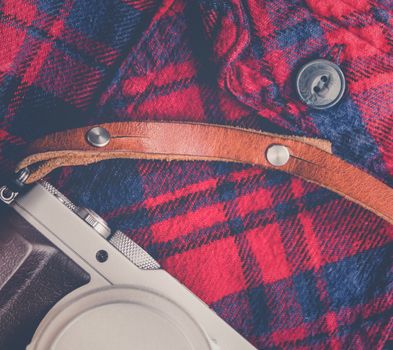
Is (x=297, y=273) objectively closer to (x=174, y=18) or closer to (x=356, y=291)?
(x=356, y=291)

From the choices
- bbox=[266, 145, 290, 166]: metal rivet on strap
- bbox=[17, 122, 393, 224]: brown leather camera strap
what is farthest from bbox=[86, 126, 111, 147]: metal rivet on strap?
bbox=[266, 145, 290, 166]: metal rivet on strap

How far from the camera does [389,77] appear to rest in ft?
1.57

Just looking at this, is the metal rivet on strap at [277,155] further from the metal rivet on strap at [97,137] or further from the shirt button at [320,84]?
the metal rivet on strap at [97,137]

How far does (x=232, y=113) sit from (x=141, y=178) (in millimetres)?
109

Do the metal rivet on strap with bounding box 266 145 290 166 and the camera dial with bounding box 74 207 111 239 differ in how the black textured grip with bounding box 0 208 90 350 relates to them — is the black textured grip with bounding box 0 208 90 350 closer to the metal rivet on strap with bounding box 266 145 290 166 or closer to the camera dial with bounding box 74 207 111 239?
the camera dial with bounding box 74 207 111 239

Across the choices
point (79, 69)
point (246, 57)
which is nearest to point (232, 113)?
point (246, 57)

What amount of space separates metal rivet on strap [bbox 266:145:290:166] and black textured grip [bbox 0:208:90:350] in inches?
7.8

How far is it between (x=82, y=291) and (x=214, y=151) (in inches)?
6.8

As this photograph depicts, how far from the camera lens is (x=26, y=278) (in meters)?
0.44

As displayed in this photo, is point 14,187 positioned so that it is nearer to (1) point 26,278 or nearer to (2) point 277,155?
(1) point 26,278

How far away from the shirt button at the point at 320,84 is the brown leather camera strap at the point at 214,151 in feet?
0.13

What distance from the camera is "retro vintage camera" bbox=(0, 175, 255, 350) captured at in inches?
17.2

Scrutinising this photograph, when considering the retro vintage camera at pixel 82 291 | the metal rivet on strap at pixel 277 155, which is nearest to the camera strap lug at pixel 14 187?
the retro vintage camera at pixel 82 291

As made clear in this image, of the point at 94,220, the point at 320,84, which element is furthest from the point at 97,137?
the point at 320,84
